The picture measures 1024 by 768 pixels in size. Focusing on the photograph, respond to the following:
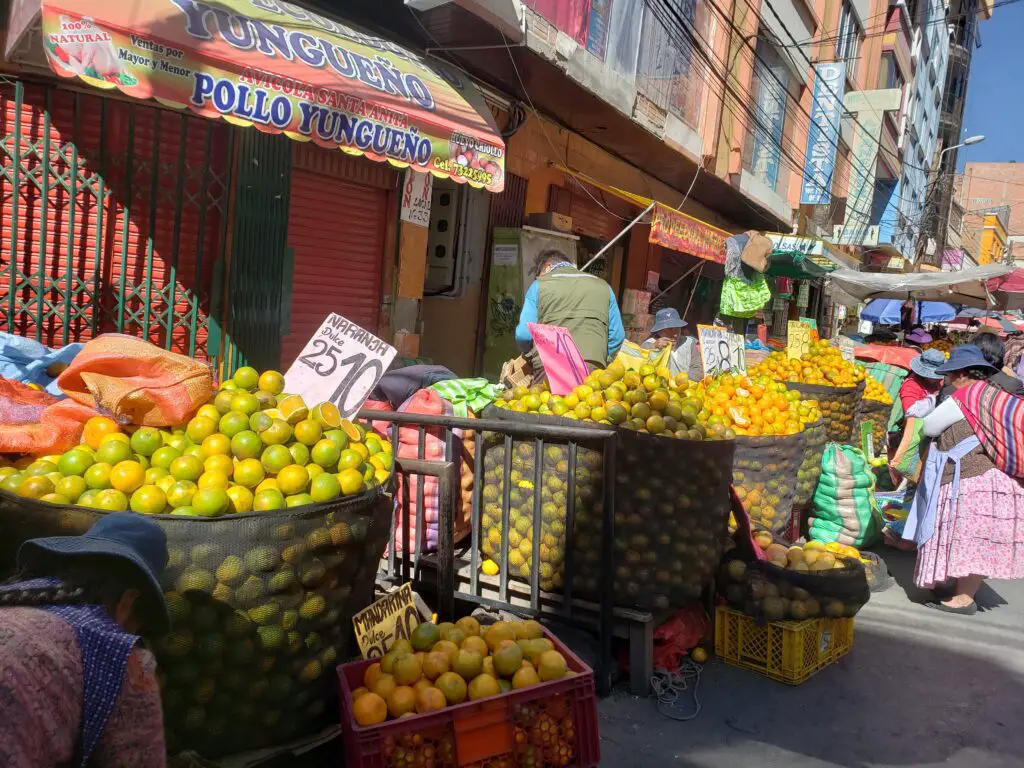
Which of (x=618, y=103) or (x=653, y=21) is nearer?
(x=618, y=103)

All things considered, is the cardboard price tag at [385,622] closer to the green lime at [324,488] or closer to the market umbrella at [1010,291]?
the green lime at [324,488]

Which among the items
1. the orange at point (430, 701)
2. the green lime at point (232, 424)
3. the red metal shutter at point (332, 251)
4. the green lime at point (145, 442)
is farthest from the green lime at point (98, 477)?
the red metal shutter at point (332, 251)

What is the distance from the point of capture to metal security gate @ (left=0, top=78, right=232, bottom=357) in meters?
4.83

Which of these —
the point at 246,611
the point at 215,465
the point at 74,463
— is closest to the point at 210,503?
the point at 215,465

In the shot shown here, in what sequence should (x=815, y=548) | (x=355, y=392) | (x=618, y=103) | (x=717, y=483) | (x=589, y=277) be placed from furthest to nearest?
(x=618, y=103) → (x=589, y=277) → (x=815, y=548) → (x=717, y=483) → (x=355, y=392)

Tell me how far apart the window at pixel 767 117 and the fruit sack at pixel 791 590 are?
45.5ft

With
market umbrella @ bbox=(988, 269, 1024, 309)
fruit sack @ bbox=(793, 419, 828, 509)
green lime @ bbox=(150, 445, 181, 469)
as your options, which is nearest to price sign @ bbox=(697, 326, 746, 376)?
fruit sack @ bbox=(793, 419, 828, 509)

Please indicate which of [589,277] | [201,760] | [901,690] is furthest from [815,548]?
[201,760]

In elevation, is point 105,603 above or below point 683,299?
below

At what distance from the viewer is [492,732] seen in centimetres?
254

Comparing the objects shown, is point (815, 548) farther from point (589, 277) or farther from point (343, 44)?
point (343, 44)

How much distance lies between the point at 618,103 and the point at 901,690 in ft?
24.9

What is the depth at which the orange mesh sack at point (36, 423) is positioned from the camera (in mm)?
2541

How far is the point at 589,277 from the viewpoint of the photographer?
5578 mm
